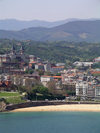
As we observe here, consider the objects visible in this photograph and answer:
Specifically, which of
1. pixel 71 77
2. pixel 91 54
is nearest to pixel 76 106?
pixel 71 77

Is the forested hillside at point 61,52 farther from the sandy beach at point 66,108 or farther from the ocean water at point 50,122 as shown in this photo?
the ocean water at point 50,122

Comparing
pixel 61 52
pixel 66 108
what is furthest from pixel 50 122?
pixel 61 52

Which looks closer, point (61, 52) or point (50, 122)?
point (50, 122)

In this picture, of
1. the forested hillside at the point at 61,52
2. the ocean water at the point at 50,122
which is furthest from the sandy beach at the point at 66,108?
the forested hillside at the point at 61,52

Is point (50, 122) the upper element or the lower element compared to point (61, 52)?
lower

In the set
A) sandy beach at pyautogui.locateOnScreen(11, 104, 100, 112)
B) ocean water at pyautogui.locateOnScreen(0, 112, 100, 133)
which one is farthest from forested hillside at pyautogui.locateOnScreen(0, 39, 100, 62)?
ocean water at pyautogui.locateOnScreen(0, 112, 100, 133)

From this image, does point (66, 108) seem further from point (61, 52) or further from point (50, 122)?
point (61, 52)

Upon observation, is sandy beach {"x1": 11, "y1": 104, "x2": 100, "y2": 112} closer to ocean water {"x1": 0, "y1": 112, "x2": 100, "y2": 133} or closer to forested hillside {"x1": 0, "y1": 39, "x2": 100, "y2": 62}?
ocean water {"x1": 0, "y1": 112, "x2": 100, "y2": 133}

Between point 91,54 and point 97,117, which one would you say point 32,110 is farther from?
point 91,54
